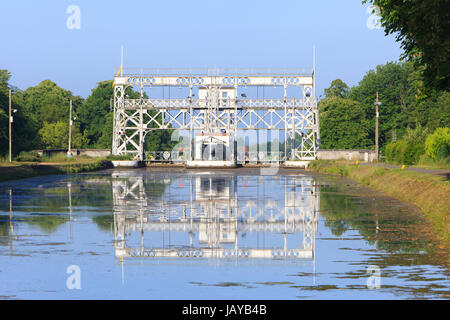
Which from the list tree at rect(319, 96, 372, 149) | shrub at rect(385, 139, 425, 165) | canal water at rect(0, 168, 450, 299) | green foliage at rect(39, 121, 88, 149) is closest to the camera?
canal water at rect(0, 168, 450, 299)

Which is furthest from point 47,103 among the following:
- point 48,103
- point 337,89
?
point 337,89

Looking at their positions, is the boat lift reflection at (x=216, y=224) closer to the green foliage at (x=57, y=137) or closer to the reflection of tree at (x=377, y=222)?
the reflection of tree at (x=377, y=222)

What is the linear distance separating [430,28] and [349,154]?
6296cm

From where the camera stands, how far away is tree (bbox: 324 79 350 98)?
445 ft

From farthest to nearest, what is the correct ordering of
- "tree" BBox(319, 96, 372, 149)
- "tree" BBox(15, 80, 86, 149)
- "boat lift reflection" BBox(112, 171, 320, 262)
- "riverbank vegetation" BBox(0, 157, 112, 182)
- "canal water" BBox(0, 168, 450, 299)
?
"tree" BBox(15, 80, 86, 149) < "tree" BBox(319, 96, 372, 149) < "riverbank vegetation" BBox(0, 157, 112, 182) < "boat lift reflection" BBox(112, 171, 320, 262) < "canal water" BBox(0, 168, 450, 299)

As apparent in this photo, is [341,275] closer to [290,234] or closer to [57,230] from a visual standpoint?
[290,234]

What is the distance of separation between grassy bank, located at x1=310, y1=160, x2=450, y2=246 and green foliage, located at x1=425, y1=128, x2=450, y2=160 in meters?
5.50

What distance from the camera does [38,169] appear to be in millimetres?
54938

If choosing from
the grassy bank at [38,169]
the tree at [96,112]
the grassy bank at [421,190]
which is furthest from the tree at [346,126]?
the grassy bank at [421,190]

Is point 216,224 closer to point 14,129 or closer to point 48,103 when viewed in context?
point 14,129

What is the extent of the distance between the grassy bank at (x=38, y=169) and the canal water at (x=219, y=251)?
20546mm

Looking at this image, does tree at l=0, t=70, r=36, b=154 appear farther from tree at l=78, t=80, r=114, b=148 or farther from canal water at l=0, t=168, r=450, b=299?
tree at l=78, t=80, r=114, b=148

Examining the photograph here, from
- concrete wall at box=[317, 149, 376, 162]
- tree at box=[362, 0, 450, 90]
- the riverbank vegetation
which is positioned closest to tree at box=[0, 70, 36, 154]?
the riverbank vegetation

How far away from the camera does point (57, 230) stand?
18781 millimetres
